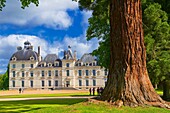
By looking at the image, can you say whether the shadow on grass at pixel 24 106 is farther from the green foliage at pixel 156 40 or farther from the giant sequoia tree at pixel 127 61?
the green foliage at pixel 156 40

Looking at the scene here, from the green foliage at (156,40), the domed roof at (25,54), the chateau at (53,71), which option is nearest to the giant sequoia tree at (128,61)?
the green foliage at (156,40)

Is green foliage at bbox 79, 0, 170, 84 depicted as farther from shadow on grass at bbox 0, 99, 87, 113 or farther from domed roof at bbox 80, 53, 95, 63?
domed roof at bbox 80, 53, 95, 63

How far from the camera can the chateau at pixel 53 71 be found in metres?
79.8

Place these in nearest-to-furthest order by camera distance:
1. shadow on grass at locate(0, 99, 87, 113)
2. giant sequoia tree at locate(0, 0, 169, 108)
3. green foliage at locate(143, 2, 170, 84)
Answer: giant sequoia tree at locate(0, 0, 169, 108) → shadow on grass at locate(0, 99, 87, 113) → green foliage at locate(143, 2, 170, 84)

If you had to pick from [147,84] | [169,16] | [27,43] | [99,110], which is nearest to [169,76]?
[169,16]

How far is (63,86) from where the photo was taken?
7950 cm

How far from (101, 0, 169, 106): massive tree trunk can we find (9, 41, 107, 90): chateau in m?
67.8

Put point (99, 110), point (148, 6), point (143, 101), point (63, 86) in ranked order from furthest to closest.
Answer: point (63, 86) → point (148, 6) → point (143, 101) → point (99, 110)

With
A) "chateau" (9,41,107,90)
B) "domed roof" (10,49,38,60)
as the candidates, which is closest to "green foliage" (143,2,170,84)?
"chateau" (9,41,107,90)

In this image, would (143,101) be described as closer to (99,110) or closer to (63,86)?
(99,110)

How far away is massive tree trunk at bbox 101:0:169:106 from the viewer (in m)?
10.7

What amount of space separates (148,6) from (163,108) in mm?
10469

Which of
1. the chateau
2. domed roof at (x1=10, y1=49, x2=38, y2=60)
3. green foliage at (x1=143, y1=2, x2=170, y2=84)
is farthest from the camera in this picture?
domed roof at (x1=10, y1=49, x2=38, y2=60)

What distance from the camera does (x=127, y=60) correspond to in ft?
35.9
